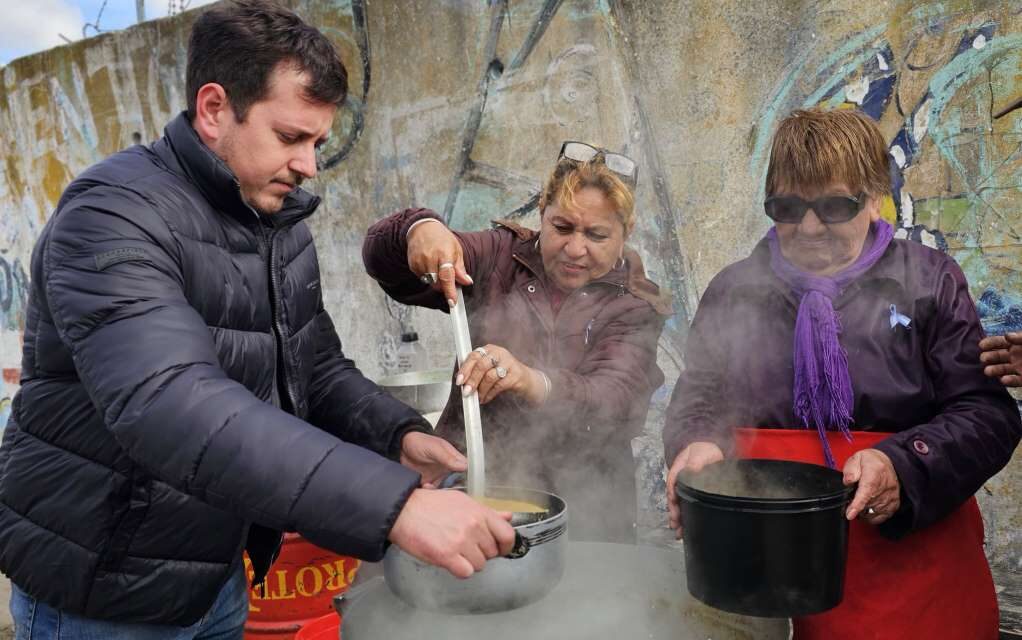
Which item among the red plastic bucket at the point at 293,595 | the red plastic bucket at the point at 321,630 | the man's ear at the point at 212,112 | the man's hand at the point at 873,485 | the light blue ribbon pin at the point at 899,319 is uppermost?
the man's ear at the point at 212,112

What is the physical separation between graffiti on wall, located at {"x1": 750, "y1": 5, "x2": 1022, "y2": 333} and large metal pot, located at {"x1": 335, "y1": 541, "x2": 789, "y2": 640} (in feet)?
7.05

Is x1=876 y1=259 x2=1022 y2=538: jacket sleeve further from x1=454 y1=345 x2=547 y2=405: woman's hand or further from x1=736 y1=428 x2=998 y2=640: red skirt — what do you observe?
x1=454 y1=345 x2=547 y2=405: woman's hand

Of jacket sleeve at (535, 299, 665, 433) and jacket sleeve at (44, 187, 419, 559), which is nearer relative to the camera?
jacket sleeve at (44, 187, 419, 559)

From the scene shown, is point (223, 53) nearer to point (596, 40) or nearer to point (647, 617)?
point (647, 617)

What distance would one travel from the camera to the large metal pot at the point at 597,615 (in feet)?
5.08

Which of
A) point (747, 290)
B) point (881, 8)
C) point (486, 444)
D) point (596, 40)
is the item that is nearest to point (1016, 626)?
point (747, 290)

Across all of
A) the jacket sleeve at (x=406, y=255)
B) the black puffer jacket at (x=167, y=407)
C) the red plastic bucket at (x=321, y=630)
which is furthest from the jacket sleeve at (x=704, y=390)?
the red plastic bucket at (x=321, y=630)

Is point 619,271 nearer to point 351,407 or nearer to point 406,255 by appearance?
point 406,255

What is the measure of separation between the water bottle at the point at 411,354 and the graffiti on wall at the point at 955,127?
2805mm

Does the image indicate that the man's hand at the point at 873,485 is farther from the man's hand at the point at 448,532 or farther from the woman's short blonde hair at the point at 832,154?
the man's hand at the point at 448,532

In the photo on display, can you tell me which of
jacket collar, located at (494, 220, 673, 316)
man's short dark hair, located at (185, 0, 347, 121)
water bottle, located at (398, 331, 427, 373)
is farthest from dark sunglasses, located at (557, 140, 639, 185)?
water bottle, located at (398, 331, 427, 373)

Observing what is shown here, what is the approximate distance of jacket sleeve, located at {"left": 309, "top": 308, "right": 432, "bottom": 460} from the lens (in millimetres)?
1877

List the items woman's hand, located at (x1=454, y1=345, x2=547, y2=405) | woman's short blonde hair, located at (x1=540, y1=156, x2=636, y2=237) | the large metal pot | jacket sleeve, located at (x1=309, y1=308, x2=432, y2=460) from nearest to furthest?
the large metal pot, woman's hand, located at (x1=454, y1=345, x2=547, y2=405), jacket sleeve, located at (x1=309, y1=308, x2=432, y2=460), woman's short blonde hair, located at (x1=540, y1=156, x2=636, y2=237)

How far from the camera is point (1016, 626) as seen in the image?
3020 millimetres
